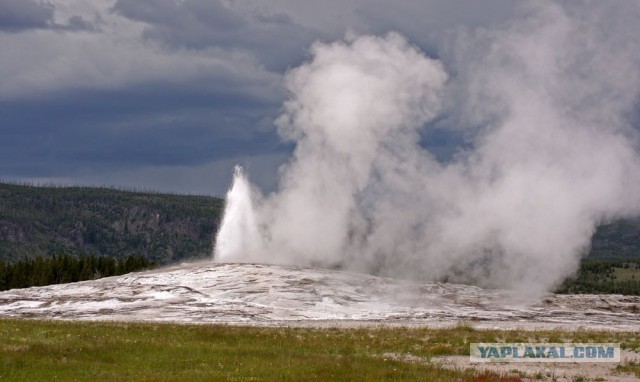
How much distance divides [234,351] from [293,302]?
28138mm

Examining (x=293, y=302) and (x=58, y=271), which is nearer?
(x=293, y=302)

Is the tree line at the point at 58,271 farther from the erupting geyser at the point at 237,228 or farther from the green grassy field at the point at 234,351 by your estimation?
the green grassy field at the point at 234,351

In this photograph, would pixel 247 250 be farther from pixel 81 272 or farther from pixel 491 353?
pixel 491 353

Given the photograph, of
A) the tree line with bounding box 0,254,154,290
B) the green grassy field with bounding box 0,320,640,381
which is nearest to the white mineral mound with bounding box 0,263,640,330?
the green grassy field with bounding box 0,320,640,381

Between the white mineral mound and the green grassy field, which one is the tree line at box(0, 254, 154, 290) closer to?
the white mineral mound

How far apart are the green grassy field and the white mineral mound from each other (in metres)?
9.58


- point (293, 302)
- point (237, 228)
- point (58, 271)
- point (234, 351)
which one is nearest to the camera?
point (234, 351)

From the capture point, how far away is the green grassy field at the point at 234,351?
26953 millimetres

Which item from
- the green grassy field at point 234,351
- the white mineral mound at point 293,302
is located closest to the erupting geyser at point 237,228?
the white mineral mound at point 293,302

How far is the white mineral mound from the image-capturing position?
185 ft

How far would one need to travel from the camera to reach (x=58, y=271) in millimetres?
123812

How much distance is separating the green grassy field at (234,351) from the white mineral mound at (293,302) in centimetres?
958

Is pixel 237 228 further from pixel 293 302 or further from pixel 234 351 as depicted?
pixel 234 351

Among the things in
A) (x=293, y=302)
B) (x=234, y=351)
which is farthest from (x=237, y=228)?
(x=234, y=351)
